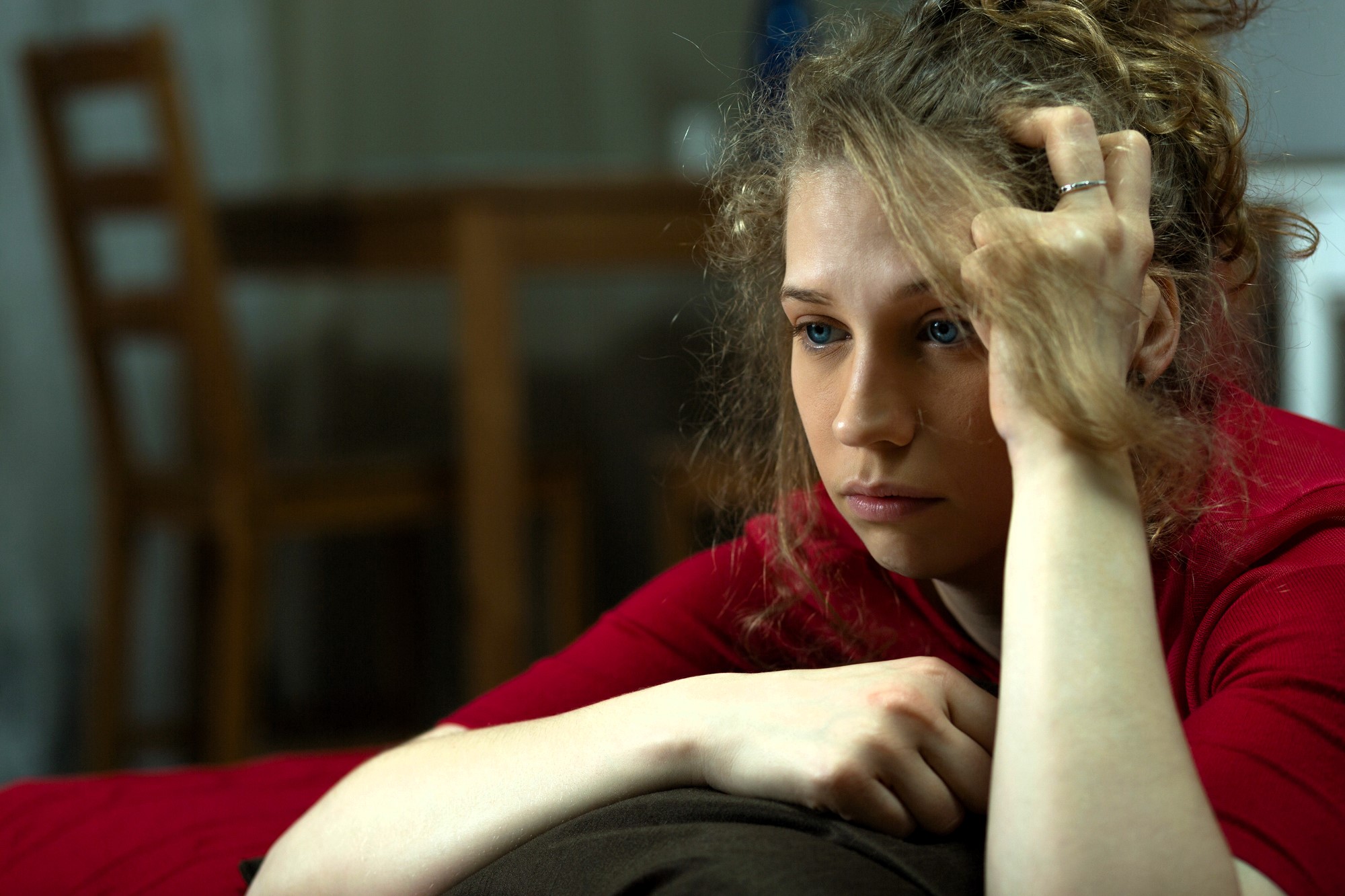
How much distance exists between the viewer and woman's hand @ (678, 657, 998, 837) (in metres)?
0.53

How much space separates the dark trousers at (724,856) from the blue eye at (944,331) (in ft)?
0.73

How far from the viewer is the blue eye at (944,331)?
Answer: 1.98 feet

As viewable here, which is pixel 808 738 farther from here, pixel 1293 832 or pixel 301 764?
pixel 301 764

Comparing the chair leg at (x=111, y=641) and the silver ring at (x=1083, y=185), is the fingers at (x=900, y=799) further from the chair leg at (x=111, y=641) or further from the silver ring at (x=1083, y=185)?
the chair leg at (x=111, y=641)

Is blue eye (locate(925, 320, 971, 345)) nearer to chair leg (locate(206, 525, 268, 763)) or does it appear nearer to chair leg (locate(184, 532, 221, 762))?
chair leg (locate(206, 525, 268, 763))

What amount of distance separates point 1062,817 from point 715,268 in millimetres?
520

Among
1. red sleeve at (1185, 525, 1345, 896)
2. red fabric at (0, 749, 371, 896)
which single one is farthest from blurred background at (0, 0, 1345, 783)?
red sleeve at (1185, 525, 1345, 896)

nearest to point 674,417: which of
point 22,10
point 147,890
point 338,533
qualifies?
point 338,533

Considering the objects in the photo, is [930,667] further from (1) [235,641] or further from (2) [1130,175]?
(1) [235,641]

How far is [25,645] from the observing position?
221 centimetres

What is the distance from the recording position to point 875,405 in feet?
1.98

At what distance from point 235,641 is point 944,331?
5.20ft

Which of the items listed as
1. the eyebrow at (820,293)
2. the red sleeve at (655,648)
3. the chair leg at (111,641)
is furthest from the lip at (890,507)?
the chair leg at (111,641)

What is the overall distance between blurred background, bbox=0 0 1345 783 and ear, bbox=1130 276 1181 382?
1.33 m
